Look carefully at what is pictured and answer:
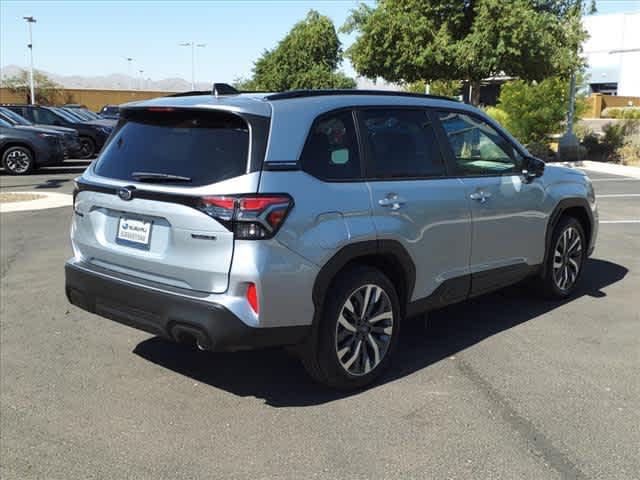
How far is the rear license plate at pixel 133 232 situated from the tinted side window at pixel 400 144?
142cm

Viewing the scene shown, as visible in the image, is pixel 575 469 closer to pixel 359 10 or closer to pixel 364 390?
pixel 364 390

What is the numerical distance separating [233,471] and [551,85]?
23.2m

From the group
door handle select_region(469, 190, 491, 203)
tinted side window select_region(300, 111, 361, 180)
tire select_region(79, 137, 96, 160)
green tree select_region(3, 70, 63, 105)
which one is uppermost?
green tree select_region(3, 70, 63, 105)

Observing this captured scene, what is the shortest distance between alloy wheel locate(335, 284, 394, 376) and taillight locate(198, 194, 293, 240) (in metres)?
0.79

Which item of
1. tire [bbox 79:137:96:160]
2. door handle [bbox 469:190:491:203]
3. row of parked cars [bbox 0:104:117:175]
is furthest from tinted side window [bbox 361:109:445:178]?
tire [bbox 79:137:96:160]

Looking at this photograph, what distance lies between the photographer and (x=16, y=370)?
4.84 m

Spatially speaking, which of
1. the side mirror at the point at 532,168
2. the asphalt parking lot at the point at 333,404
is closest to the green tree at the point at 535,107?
the asphalt parking lot at the point at 333,404

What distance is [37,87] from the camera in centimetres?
6047

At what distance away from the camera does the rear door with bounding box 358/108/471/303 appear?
445cm

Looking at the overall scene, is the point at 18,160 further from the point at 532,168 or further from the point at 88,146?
the point at 532,168

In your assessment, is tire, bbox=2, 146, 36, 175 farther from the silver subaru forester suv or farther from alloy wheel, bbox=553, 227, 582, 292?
alloy wheel, bbox=553, 227, 582, 292

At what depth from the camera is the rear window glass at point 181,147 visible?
3.89 metres

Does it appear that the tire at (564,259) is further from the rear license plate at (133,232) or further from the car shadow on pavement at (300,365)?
the rear license plate at (133,232)

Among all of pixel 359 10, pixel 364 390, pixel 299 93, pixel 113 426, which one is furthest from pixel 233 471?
pixel 359 10
